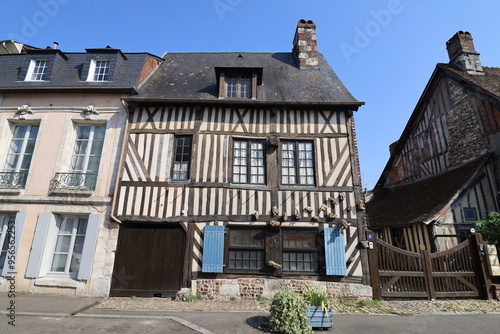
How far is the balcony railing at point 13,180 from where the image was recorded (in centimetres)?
656

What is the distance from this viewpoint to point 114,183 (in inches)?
251

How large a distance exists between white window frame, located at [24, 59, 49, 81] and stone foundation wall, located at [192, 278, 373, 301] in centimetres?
739

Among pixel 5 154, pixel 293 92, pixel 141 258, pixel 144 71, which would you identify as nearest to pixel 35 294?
pixel 141 258

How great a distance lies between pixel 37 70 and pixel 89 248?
5645mm

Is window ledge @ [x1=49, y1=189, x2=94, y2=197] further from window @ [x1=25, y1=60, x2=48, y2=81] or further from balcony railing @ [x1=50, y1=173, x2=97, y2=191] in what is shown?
window @ [x1=25, y1=60, x2=48, y2=81]

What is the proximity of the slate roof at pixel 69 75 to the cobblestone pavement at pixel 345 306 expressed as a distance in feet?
17.3

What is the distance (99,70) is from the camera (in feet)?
24.5

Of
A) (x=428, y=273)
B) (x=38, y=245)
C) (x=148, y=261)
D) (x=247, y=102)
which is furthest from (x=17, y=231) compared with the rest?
(x=428, y=273)

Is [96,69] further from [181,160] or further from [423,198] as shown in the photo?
[423,198]

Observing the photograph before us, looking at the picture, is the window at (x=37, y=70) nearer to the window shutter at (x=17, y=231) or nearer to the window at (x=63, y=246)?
the window shutter at (x=17, y=231)

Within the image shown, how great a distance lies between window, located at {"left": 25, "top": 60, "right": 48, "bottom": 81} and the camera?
7461 mm

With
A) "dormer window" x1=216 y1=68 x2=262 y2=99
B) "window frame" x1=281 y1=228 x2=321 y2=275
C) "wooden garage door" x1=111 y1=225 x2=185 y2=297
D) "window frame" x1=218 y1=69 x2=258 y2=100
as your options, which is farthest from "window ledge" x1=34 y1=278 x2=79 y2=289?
"dormer window" x1=216 y1=68 x2=262 y2=99

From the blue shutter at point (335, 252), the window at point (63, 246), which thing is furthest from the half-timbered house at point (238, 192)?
the window at point (63, 246)

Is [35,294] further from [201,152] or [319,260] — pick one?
[319,260]
